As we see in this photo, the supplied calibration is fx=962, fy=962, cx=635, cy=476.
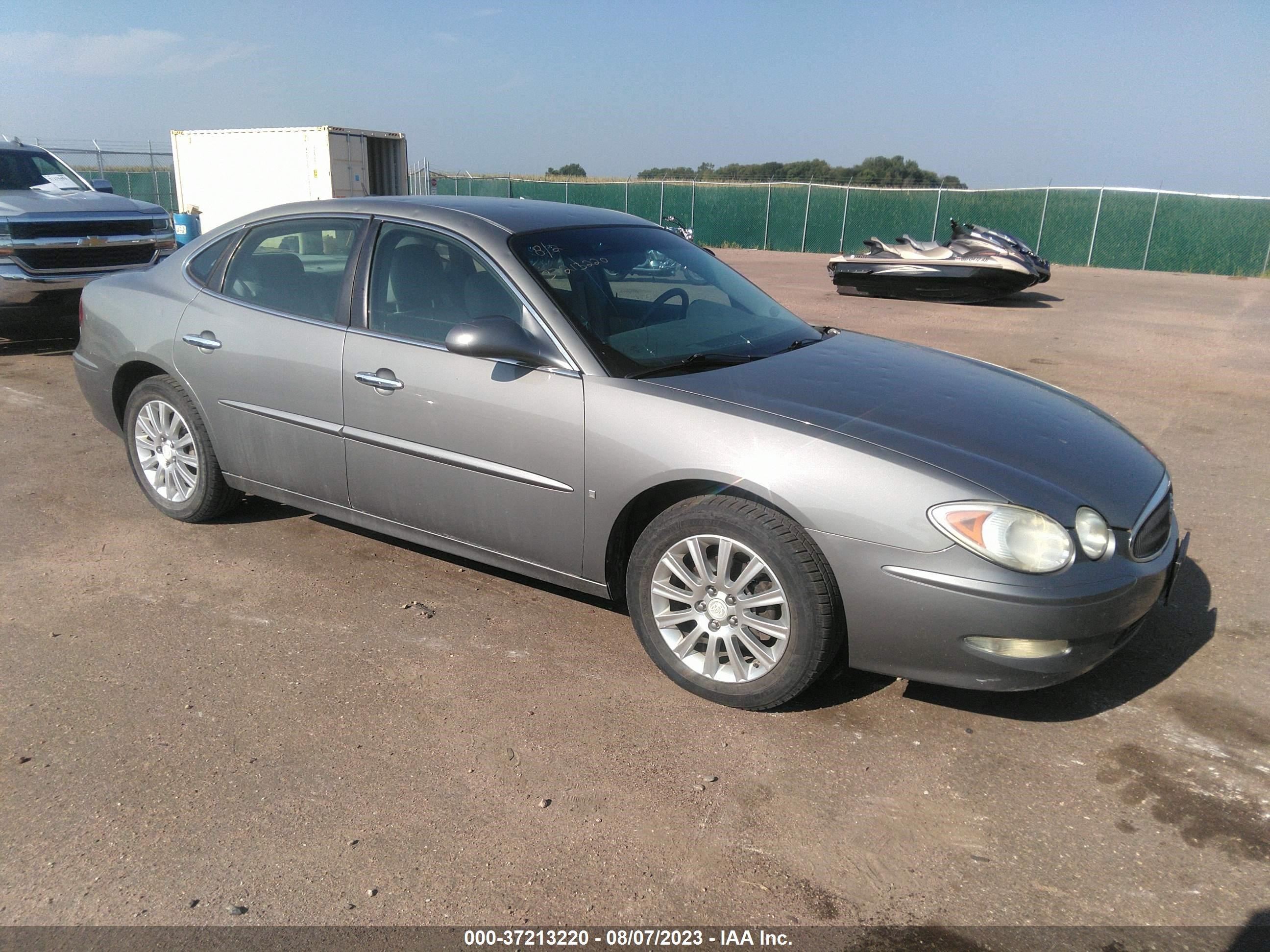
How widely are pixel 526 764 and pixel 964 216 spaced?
30386 millimetres

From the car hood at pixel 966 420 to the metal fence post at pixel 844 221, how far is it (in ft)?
94.4

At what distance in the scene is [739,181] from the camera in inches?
1362

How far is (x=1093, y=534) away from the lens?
3.05m

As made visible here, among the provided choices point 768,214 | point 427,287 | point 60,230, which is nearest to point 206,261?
point 427,287

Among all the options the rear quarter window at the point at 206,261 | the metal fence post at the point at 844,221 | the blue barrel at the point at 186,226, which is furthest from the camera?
the metal fence post at the point at 844,221

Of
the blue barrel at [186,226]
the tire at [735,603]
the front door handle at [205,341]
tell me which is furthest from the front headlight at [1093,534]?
the blue barrel at [186,226]

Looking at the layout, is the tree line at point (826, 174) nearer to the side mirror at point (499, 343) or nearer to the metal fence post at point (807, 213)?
the metal fence post at point (807, 213)

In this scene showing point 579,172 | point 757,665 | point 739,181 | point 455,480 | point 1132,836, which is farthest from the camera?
point 579,172

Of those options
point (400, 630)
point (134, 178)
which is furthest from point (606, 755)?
point (134, 178)

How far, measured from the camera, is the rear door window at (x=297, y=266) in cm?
424

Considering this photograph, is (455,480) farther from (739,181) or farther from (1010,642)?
(739,181)

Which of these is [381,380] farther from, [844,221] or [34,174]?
[844,221]

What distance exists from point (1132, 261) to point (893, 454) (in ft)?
91.9

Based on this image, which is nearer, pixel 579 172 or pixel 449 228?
pixel 449 228
